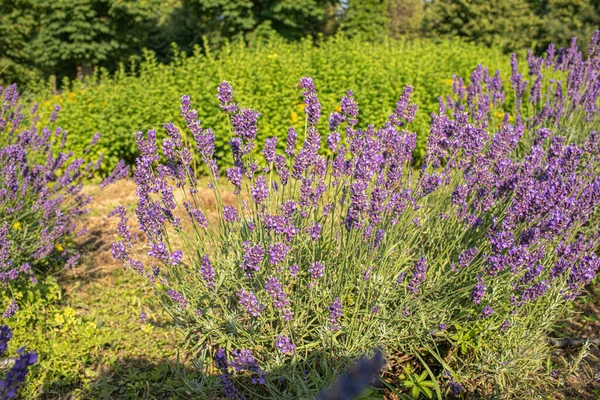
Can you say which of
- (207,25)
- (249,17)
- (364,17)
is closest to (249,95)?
(249,17)

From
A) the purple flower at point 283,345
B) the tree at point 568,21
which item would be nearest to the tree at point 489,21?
the tree at point 568,21

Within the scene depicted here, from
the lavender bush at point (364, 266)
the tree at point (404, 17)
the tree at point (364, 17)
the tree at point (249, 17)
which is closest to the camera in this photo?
the lavender bush at point (364, 266)

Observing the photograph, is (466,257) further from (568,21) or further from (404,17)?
(404,17)

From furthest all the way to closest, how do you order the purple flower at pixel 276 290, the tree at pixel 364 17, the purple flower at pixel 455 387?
the tree at pixel 364 17
the purple flower at pixel 455 387
the purple flower at pixel 276 290

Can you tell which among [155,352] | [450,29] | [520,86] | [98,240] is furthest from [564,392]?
[450,29]

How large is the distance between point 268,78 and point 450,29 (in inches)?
760

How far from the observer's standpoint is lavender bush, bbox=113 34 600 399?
1.98 m

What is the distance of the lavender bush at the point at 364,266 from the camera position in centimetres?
198

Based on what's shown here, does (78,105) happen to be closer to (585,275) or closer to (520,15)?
(585,275)

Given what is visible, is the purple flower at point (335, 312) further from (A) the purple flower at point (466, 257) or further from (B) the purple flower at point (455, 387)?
(B) the purple flower at point (455, 387)

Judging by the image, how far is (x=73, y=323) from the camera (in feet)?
10.3

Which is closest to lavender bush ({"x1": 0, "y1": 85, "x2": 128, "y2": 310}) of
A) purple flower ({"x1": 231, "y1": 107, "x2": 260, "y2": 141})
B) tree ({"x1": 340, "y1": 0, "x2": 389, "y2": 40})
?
purple flower ({"x1": 231, "y1": 107, "x2": 260, "y2": 141})

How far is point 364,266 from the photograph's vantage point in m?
2.15

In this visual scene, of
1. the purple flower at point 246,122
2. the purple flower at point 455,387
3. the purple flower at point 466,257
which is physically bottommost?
the purple flower at point 455,387
